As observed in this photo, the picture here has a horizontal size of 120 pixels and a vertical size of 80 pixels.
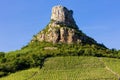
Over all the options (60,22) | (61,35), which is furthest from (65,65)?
(60,22)

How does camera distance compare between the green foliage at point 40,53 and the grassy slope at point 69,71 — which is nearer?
the grassy slope at point 69,71

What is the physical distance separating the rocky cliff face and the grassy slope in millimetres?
13105

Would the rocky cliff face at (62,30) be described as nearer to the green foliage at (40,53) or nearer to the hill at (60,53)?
the hill at (60,53)

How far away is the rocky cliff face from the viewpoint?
382 ft

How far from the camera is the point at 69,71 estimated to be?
9275 centimetres

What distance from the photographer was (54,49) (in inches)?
4392

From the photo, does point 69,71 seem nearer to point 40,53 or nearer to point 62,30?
point 40,53

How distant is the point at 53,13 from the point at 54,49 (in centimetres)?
1831

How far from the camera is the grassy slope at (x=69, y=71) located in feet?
288

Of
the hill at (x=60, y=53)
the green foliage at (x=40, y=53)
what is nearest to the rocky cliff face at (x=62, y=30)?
the hill at (x=60, y=53)

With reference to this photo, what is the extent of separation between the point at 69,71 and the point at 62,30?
25.4 metres

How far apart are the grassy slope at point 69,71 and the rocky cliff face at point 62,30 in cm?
1311

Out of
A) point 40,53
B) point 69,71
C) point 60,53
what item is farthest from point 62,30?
point 69,71

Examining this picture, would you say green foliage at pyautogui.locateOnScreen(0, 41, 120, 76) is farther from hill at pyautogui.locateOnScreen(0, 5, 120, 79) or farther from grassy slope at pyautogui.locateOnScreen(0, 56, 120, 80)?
grassy slope at pyautogui.locateOnScreen(0, 56, 120, 80)
